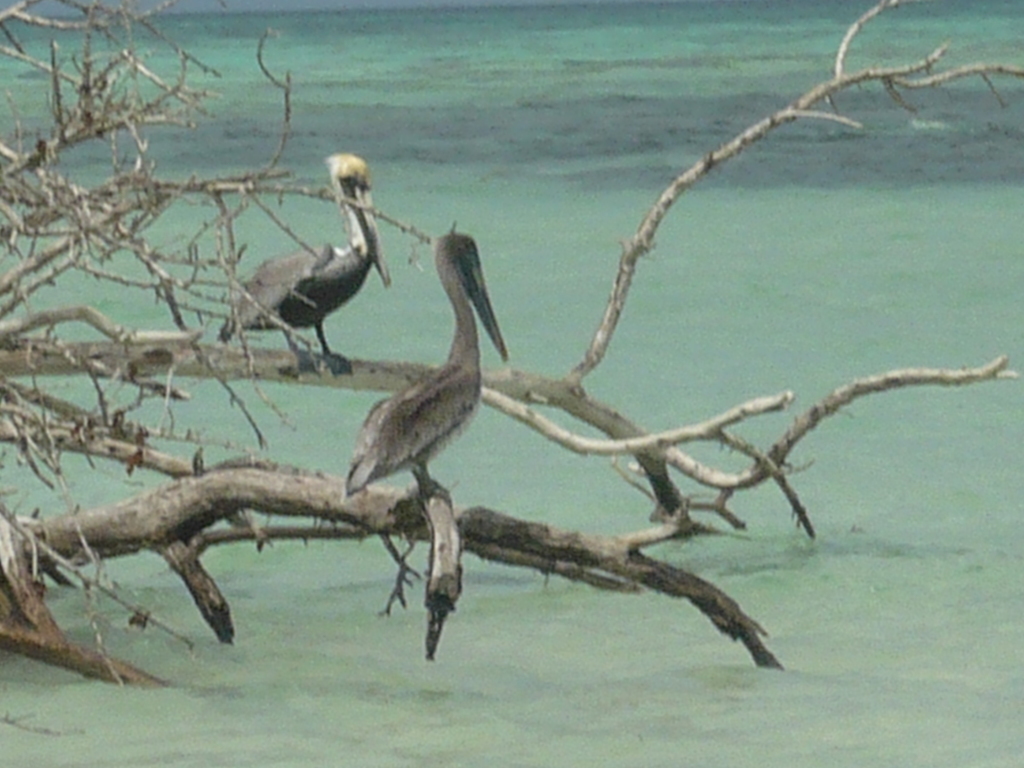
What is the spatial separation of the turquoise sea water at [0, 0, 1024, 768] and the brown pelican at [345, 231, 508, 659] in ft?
1.44

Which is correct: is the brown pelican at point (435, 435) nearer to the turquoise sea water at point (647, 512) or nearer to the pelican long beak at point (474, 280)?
the pelican long beak at point (474, 280)

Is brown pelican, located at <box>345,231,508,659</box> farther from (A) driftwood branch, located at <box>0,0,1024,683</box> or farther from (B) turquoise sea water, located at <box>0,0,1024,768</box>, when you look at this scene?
(B) turquoise sea water, located at <box>0,0,1024,768</box>

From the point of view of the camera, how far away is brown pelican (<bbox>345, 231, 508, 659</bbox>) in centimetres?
394

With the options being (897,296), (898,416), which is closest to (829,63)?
(897,296)

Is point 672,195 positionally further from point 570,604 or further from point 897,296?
point 897,296

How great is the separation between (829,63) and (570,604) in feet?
117

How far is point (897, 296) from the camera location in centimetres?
1233

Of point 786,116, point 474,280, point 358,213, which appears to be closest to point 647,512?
point 358,213

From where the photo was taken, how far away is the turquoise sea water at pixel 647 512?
14.2 feet

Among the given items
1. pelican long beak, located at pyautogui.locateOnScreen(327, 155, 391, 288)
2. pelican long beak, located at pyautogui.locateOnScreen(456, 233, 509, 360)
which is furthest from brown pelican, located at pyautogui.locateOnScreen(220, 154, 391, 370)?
pelican long beak, located at pyautogui.locateOnScreen(456, 233, 509, 360)

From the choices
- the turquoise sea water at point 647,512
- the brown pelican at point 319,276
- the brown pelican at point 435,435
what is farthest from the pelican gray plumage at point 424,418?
the brown pelican at point 319,276

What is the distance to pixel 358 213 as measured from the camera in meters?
5.29

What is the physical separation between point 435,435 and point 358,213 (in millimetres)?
1150

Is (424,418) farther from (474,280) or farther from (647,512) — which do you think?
(647,512)
